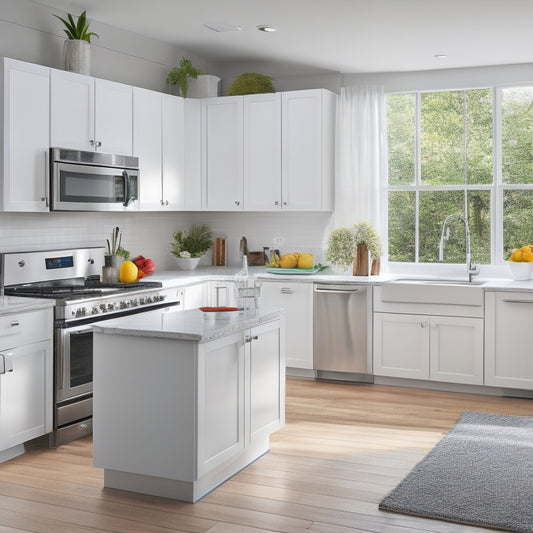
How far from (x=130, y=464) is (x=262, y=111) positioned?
3718 mm

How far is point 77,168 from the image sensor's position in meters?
5.10

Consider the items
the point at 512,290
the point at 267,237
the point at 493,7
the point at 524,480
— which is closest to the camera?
the point at 524,480

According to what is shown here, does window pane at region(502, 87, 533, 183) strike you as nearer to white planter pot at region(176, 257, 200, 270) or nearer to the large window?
the large window

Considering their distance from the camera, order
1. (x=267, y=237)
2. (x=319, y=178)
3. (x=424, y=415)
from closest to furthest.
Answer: (x=424, y=415) → (x=319, y=178) → (x=267, y=237)

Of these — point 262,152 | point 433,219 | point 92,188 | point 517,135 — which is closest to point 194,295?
point 92,188

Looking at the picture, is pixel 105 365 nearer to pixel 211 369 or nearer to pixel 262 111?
Result: pixel 211 369

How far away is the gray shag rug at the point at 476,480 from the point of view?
3.46 metres

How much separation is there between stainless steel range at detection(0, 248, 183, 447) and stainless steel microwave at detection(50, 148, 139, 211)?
412 mm

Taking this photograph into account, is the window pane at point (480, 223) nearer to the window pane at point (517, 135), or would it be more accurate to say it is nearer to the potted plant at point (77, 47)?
the window pane at point (517, 135)

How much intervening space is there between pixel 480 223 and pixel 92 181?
11.1ft

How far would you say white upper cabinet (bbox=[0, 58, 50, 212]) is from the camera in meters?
4.59

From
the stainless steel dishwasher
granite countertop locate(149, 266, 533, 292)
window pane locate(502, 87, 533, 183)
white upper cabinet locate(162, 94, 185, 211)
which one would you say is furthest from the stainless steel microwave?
window pane locate(502, 87, 533, 183)

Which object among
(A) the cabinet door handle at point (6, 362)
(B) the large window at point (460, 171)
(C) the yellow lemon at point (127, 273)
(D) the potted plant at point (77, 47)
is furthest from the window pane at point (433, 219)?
(A) the cabinet door handle at point (6, 362)

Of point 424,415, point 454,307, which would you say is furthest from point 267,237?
point 424,415
